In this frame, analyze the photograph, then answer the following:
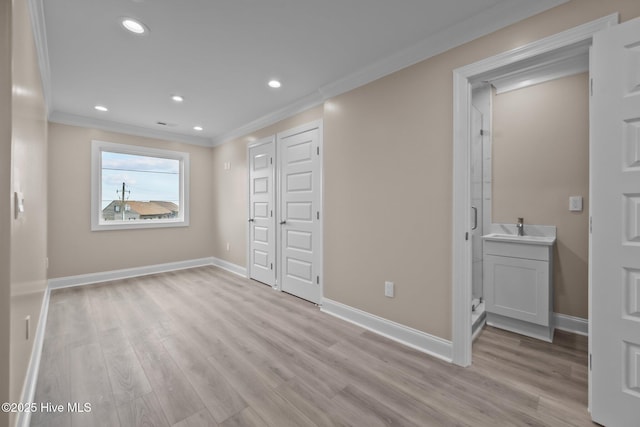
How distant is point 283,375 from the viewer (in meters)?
1.94

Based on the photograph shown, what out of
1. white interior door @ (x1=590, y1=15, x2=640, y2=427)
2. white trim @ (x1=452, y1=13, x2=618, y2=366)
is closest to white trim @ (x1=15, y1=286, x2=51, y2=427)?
white trim @ (x1=452, y1=13, x2=618, y2=366)

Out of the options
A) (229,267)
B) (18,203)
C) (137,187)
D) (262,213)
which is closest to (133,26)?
(18,203)

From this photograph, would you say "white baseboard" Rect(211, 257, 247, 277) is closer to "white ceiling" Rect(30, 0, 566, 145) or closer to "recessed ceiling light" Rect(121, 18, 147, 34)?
"white ceiling" Rect(30, 0, 566, 145)

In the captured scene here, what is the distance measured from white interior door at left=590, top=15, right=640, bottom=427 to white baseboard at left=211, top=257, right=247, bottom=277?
4.22 meters

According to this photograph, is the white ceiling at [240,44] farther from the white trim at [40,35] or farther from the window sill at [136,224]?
the window sill at [136,224]

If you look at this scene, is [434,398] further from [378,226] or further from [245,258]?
[245,258]

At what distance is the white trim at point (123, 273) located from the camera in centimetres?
401

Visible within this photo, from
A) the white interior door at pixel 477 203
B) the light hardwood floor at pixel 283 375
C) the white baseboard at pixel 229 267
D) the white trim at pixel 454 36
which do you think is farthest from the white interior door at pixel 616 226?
the white baseboard at pixel 229 267

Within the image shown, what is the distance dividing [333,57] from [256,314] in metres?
2.74

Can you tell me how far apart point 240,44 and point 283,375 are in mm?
2625

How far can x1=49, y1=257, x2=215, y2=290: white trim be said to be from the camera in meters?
4.01

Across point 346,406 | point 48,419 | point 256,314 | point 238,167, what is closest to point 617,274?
point 346,406

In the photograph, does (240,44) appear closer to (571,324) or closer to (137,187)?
(137,187)

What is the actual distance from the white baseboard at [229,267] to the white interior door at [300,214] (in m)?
1.13
